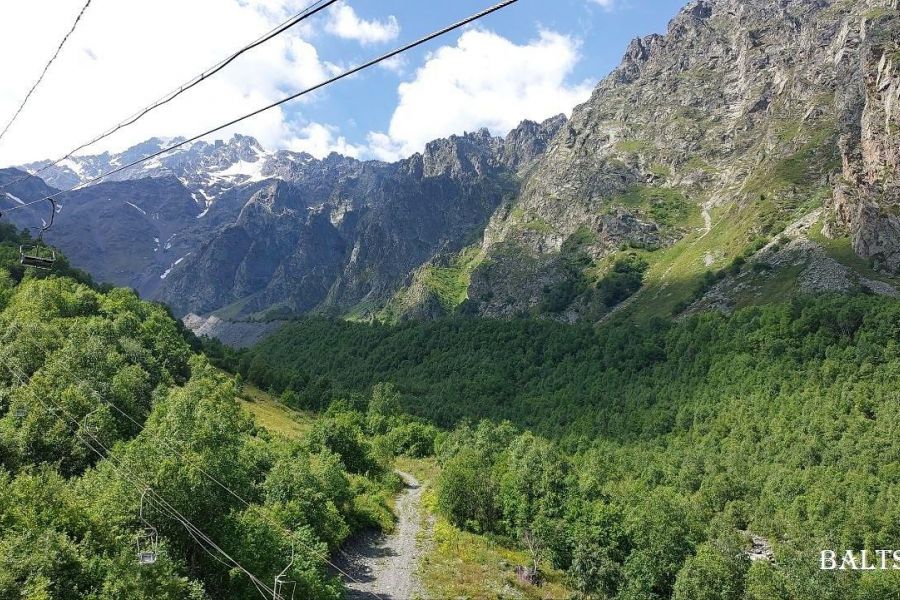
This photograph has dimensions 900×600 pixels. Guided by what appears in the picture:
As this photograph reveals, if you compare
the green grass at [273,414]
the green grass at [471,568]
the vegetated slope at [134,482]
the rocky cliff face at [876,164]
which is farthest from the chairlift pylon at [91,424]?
the rocky cliff face at [876,164]

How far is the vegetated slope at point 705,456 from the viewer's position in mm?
69750

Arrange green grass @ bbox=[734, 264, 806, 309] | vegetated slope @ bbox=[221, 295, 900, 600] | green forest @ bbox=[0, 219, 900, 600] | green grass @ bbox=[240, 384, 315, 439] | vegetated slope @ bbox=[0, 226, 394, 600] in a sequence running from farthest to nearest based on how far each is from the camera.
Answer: green grass @ bbox=[734, 264, 806, 309] < green grass @ bbox=[240, 384, 315, 439] < vegetated slope @ bbox=[221, 295, 900, 600] < green forest @ bbox=[0, 219, 900, 600] < vegetated slope @ bbox=[0, 226, 394, 600]

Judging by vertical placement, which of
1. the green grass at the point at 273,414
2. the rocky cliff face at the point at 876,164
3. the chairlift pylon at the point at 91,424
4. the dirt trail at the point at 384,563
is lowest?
the dirt trail at the point at 384,563

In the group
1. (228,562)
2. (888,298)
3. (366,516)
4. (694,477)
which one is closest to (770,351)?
(888,298)

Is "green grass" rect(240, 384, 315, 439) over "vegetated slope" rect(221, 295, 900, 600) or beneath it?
beneath

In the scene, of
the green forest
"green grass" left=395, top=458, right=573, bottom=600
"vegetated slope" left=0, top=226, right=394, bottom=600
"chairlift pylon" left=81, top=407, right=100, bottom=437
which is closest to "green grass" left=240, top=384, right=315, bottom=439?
the green forest

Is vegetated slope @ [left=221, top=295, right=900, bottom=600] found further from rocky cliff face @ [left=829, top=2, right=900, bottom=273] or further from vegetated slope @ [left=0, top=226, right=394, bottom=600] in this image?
rocky cliff face @ [left=829, top=2, right=900, bottom=273]

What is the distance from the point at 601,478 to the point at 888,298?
81202mm

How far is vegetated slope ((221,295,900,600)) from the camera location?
69.8 meters

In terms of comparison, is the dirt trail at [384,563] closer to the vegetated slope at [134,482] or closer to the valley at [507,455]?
the valley at [507,455]

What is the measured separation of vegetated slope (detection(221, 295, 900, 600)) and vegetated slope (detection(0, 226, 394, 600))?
25617 millimetres

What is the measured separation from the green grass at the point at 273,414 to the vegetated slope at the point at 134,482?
2134 centimetres

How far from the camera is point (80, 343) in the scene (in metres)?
77.4

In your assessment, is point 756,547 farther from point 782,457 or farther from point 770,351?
point 770,351
